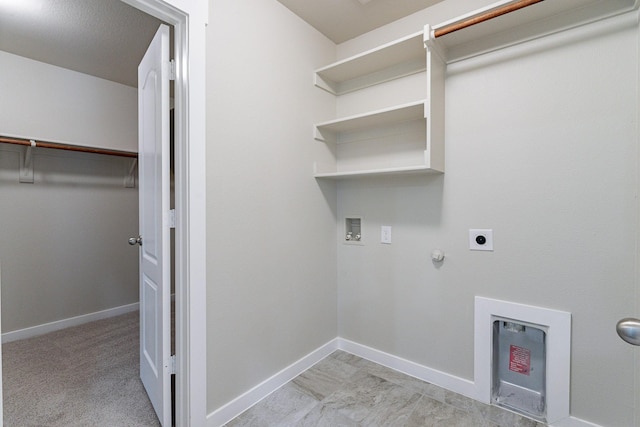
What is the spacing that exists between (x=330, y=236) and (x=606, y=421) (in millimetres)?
1767

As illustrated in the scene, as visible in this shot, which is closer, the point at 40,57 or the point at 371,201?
the point at 371,201

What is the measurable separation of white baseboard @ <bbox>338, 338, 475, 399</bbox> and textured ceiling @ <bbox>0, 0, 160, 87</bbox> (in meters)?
2.75

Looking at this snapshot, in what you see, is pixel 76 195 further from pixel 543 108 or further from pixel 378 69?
pixel 543 108

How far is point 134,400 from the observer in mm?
1786

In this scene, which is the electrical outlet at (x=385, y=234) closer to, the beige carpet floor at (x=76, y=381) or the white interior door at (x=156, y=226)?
the white interior door at (x=156, y=226)

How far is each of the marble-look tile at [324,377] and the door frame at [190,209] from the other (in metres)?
0.66

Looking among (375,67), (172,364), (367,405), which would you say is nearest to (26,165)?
(172,364)

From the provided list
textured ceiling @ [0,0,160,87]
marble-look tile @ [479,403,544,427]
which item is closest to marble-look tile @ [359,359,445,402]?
marble-look tile @ [479,403,544,427]

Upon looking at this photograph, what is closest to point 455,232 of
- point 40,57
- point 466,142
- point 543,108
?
point 466,142

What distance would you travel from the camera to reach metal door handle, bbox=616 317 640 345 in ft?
2.17

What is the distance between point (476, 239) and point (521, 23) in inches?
46.4

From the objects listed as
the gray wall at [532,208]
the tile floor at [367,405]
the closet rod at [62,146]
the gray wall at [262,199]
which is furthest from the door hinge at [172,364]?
the closet rod at [62,146]

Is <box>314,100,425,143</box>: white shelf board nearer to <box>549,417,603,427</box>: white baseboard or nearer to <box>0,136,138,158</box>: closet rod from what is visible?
<box>549,417,603,427</box>: white baseboard

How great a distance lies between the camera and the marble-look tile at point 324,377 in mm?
1853
